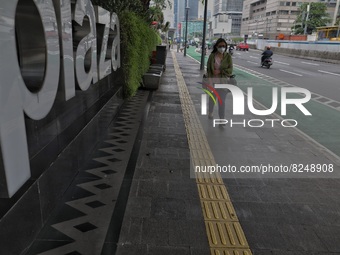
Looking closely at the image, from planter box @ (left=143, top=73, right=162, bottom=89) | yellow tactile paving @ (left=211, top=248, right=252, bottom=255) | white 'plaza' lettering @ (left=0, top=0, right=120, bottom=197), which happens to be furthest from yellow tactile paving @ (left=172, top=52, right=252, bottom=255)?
planter box @ (left=143, top=73, right=162, bottom=89)

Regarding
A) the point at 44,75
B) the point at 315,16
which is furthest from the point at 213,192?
the point at 315,16

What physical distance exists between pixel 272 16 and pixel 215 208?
109 m

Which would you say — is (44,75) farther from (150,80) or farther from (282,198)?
(150,80)

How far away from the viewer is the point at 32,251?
2721 mm

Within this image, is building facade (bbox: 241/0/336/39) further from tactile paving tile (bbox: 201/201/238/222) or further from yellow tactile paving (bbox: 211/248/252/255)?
yellow tactile paving (bbox: 211/248/252/255)

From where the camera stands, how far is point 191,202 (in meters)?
3.69

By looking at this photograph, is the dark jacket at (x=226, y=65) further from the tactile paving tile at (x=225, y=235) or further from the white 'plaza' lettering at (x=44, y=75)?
the tactile paving tile at (x=225, y=235)

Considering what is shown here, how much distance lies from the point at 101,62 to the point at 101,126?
46.1 inches

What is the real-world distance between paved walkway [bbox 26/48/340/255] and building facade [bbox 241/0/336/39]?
98528 millimetres

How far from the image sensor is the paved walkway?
2.93m

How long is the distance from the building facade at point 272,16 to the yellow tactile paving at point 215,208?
98.9 m

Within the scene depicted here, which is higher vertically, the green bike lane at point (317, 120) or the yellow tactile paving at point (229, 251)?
the yellow tactile paving at point (229, 251)

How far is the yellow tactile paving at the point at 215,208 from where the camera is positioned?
2.93 metres

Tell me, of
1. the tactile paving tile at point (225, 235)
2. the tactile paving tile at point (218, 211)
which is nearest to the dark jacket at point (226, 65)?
the tactile paving tile at point (218, 211)
